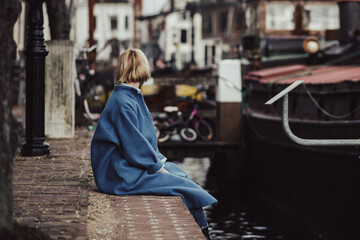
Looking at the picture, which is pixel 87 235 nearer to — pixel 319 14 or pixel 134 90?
pixel 134 90

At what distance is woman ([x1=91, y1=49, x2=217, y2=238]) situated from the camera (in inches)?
253

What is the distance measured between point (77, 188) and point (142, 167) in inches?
32.0

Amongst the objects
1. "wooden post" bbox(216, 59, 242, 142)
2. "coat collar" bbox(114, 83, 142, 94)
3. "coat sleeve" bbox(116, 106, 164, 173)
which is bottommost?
"wooden post" bbox(216, 59, 242, 142)

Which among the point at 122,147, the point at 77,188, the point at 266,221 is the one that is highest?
the point at 122,147

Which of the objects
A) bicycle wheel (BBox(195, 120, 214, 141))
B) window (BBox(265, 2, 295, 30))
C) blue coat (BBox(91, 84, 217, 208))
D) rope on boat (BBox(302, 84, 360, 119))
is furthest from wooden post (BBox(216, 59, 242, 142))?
blue coat (BBox(91, 84, 217, 208))

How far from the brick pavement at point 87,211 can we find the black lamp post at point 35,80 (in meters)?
1.47

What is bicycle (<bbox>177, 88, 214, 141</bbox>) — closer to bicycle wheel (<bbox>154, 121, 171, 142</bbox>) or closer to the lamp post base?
bicycle wheel (<bbox>154, 121, 171, 142</bbox>)

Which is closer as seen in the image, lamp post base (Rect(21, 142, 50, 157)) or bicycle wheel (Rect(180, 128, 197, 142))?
lamp post base (Rect(21, 142, 50, 157))

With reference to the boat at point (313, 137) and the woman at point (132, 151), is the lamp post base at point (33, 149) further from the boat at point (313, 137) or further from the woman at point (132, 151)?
the boat at point (313, 137)

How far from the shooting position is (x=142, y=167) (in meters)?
6.47

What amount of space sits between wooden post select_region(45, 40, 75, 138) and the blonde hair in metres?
5.14

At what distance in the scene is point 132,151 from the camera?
254 inches

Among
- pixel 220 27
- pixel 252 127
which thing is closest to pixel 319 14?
pixel 252 127

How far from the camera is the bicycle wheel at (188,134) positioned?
15984 millimetres
